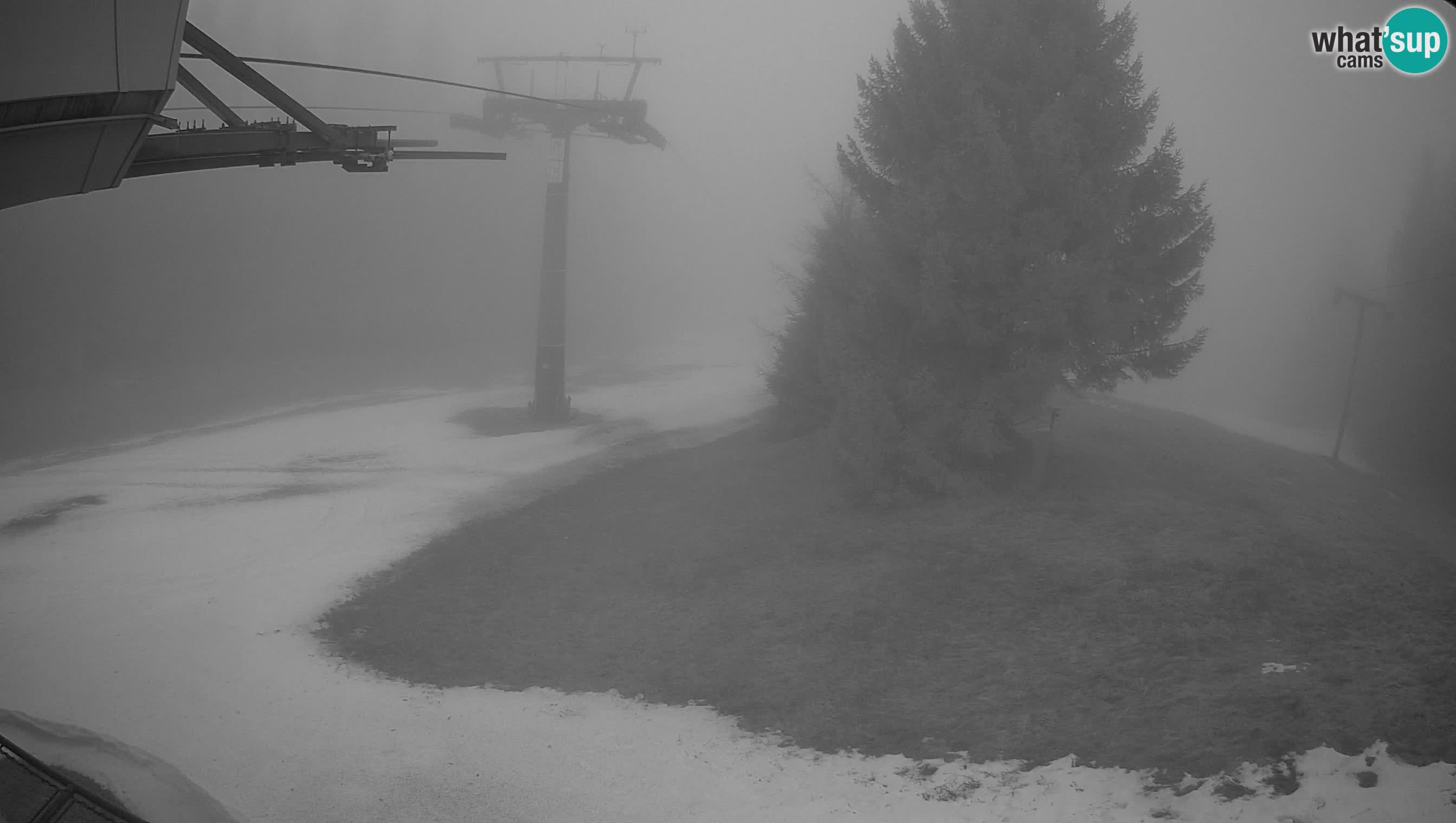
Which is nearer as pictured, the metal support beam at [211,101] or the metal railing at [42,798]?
the metal railing at [42,798]

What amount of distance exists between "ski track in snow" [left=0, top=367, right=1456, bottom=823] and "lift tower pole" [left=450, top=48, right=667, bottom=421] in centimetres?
1204

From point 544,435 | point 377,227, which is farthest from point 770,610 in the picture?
point 377,227

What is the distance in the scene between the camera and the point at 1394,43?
11898 millimetres

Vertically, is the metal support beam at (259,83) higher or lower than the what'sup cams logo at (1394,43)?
lower

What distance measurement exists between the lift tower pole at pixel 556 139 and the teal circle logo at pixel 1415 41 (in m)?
21.1

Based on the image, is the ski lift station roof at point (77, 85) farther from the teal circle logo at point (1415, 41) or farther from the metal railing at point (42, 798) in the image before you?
the teal circle logo at point (1415, 41)

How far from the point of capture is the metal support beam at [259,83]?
26.5 ft

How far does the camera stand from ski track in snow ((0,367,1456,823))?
8055mm

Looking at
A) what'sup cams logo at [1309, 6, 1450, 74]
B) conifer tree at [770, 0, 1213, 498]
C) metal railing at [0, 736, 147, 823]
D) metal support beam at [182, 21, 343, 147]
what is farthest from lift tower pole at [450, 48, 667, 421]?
metal railing at [0, 736, 147, 823]

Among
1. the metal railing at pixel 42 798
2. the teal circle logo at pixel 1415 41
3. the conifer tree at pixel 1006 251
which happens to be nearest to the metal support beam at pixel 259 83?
the metal railing at pixel 42 798

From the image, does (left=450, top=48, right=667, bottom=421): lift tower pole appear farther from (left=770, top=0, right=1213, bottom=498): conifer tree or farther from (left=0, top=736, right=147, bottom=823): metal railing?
(left=0, top=736, right=147, bottom=823): metal railing

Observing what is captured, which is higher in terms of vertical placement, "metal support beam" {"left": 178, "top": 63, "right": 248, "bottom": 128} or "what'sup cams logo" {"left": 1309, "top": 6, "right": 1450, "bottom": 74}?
"what'sup cams logo" {"left": 1309, "top": 6, "right": 1450, "bottom": 74}

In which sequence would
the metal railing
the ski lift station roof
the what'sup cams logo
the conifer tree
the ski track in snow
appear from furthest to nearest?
1. the conifer tree
2. the what'sup cams logo
3. the ski track in snow
4. the metal railing
5. the ski lift station roof

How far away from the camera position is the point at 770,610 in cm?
1331
